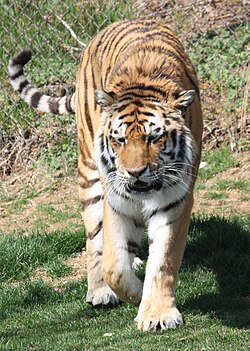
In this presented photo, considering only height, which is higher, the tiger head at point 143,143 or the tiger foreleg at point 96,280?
the tiger head at point 143,143

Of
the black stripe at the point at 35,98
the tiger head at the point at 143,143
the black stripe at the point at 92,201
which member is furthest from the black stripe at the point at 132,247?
the black stripe at the point at 35,98

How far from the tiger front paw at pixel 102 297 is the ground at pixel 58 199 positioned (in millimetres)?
927

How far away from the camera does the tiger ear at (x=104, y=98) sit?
524 cm

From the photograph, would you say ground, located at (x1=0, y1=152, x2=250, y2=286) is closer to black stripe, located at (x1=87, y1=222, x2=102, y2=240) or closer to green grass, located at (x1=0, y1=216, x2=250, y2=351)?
green grass, located at (x1=0, y1=216, x2=250, y2=351)

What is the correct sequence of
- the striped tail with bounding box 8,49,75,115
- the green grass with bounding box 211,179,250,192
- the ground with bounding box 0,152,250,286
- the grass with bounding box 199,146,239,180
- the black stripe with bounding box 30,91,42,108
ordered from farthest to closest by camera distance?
1. the grass with bounding box 199,146,239,180
2. the green grass with bounding box 211,179,250,192
3. the ground with bounding box 0,152,250,286
4. the black stripe with bounding box 30,91,42,108
5. the striped tail with bounding box 8,49,75,115

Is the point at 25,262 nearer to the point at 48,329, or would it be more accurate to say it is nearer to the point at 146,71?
the point at 48,329

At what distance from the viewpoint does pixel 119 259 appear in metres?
5.38

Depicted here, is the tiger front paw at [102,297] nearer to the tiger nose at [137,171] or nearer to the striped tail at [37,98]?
the tiger nose at [137,171]

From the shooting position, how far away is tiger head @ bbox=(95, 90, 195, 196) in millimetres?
4949

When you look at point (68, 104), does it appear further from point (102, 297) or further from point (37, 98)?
point (102, 297)

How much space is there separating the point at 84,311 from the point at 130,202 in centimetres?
101

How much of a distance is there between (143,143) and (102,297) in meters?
1.39

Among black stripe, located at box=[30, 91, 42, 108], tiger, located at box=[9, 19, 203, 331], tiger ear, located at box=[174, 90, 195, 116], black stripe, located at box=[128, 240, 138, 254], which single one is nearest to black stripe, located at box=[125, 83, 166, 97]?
tiger, located at box=[9, 19, 203, 331]

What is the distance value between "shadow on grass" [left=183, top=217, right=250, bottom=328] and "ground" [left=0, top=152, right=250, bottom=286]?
0.59 m
